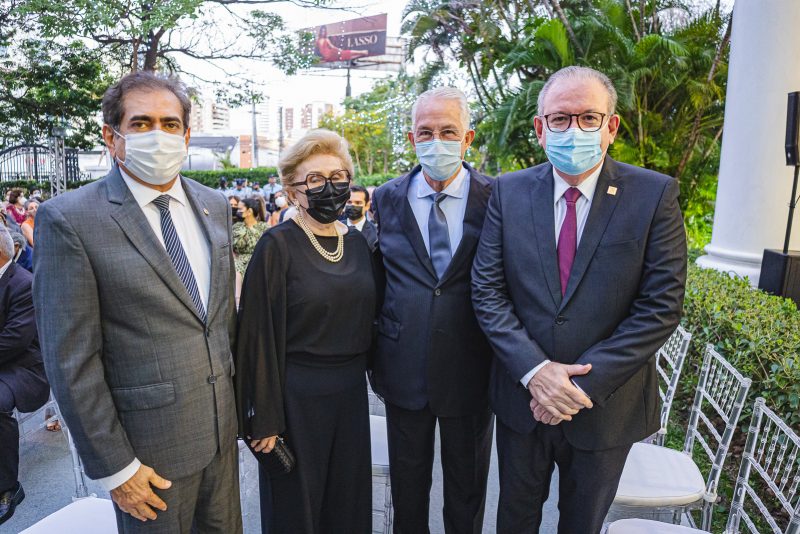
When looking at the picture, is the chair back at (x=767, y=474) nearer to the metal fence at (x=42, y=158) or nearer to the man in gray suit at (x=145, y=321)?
the man in gray suit at (x=145, y=321)

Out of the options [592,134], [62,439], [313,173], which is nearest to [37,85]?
[62,439]

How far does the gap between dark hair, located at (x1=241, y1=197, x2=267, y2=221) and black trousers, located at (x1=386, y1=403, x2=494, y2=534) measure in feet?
16.5

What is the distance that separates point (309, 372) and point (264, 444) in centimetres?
30

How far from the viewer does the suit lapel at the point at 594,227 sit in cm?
188

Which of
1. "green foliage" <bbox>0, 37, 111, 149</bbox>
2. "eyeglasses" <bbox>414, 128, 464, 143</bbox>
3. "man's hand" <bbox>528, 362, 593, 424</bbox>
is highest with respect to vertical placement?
"green foliage" <bbox>0, 37, 111, 149</bbox>

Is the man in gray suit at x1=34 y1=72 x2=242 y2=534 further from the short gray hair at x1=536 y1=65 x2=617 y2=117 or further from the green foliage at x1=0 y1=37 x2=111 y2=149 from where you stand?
the green foliage at x1=0 y1=37 x2=111 y2=149

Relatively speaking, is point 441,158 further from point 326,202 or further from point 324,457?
point 324,457

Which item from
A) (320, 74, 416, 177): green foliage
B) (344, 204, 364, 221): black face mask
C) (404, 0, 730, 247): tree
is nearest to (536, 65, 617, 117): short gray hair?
(344, 204, 364, 221): black face mask

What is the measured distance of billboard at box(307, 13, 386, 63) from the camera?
5297 centimetres

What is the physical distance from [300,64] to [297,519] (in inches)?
427

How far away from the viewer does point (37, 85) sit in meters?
11.5

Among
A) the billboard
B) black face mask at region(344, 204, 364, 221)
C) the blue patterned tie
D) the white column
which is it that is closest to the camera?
the blue patterned tie

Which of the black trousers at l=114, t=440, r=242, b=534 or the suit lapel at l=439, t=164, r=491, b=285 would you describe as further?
the suit lapel at l=439, t=164, r=491, b=285

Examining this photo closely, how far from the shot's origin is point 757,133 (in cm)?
507
